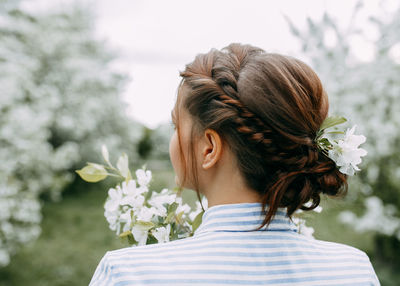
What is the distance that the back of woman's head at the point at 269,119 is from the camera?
1020 mm

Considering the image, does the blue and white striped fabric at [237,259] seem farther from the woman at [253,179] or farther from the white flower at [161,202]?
the white flower at [161,202]

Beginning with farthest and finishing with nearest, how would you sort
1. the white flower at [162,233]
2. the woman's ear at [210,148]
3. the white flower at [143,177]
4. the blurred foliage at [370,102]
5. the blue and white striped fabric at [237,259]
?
the blurred foliage at [370,102] < the white flower at [143,177] < the white flower at [162,233] < the woman's ear at [210,148] < the blue and white striped fabric at [237,259]

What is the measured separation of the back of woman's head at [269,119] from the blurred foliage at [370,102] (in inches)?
143

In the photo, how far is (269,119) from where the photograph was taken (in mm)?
1014

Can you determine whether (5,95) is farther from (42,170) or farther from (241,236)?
(241,236)

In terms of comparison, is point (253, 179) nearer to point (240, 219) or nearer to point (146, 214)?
point (240, 219)

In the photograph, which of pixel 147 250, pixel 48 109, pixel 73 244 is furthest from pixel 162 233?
pixel 48 109

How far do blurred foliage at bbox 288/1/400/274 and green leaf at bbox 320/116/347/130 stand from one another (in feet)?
11.8

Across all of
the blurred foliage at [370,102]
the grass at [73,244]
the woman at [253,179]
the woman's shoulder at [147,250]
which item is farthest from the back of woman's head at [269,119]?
the blurred foliage at [370,102]

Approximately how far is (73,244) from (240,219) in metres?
6.15

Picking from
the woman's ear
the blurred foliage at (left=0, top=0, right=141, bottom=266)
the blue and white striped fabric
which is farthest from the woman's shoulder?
the blurred foliage at (left=0, top=0, right=141, bottom=266)

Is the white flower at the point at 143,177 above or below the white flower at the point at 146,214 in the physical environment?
above

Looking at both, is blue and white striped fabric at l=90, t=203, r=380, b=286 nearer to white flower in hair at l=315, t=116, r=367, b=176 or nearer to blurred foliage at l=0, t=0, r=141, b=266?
white flower in hair at l=315, t=116, r=367, b=176

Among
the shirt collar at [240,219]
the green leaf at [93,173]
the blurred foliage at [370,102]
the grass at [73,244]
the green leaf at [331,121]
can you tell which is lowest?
the grass at [73,244]
